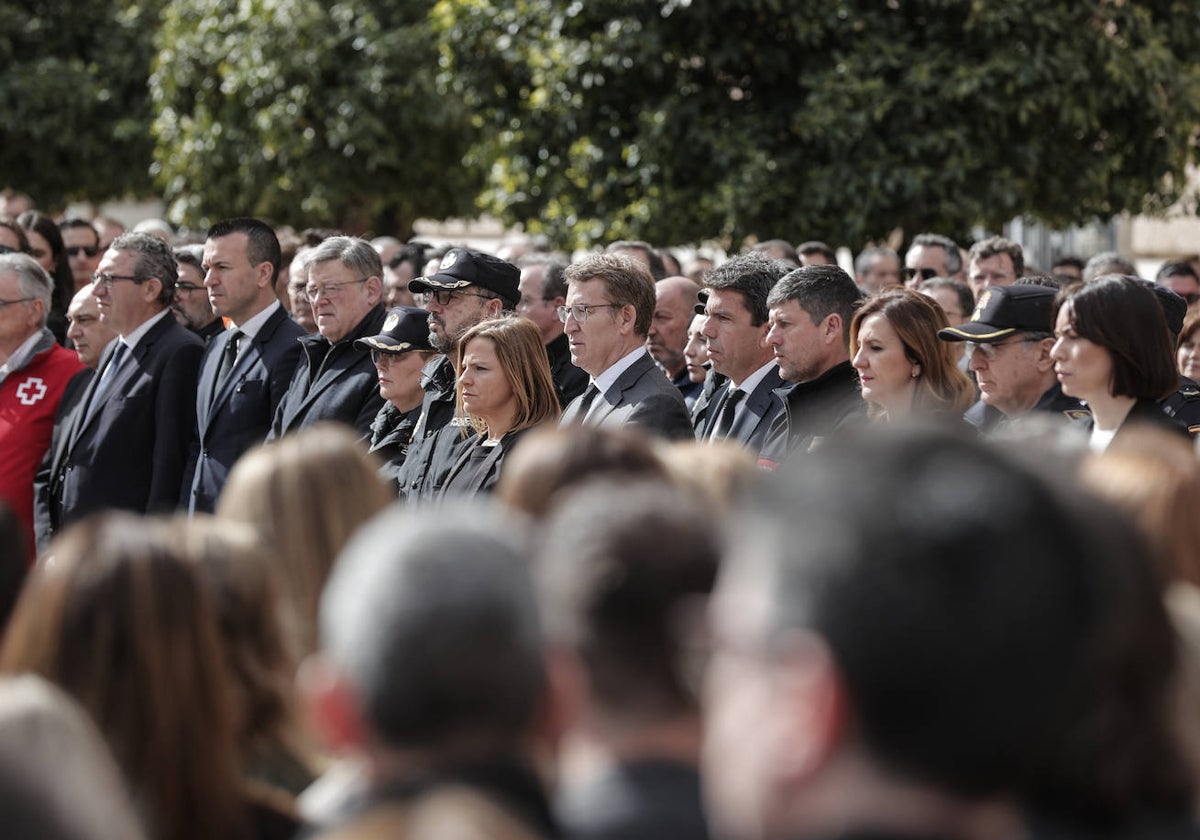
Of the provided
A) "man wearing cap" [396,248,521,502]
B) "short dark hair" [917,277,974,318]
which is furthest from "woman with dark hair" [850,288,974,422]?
"short dark hair" [917,277,974,318]

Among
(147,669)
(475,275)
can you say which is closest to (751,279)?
(475,275)

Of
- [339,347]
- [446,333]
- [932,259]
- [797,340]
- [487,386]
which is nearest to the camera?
[487,386]

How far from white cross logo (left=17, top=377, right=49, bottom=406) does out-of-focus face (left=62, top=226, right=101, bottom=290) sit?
13.3 feet

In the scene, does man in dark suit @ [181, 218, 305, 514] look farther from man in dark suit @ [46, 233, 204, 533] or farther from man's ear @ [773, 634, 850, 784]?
man's ear @ [773, 634, 850, 784]

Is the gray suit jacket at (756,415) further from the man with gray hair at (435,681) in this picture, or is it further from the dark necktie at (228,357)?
the man with gray hair at (435,681)

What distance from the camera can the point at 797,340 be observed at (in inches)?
253

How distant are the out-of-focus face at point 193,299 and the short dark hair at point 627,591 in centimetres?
770

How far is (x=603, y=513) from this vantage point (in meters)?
2.27

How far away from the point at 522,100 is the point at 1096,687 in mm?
11924

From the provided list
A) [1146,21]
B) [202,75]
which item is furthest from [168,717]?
[202,75]

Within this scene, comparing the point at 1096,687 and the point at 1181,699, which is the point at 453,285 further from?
the point at 1096,687

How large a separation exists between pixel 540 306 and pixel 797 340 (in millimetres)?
2095

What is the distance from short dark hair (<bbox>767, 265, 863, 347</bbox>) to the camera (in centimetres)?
642

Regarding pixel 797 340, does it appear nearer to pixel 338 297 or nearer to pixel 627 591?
pixel 338 297
